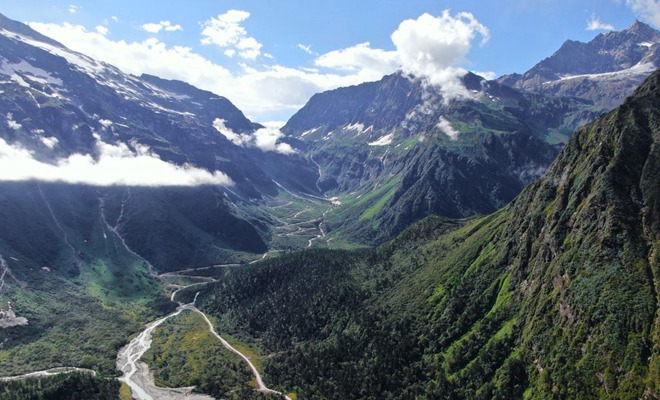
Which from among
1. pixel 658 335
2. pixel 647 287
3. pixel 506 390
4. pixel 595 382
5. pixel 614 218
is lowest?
pixel 506 390

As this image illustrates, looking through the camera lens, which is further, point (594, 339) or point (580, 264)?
point (580, 264)

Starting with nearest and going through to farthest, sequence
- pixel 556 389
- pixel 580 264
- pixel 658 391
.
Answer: pixel 658 391 → pixel 556 389 → pixel 580 264

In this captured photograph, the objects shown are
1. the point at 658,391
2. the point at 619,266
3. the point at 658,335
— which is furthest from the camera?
the point at 619,266

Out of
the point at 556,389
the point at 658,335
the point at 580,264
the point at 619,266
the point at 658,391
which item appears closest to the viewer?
the point at 658,391

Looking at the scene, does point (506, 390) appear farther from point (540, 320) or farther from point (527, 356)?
point (540, 320)

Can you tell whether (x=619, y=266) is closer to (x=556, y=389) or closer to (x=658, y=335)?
(x=658, y=335)

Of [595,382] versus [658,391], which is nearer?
[658,391]

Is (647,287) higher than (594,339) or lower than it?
higher

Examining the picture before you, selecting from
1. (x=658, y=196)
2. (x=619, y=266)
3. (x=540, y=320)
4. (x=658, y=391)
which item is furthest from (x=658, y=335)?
(x=658, y=196)

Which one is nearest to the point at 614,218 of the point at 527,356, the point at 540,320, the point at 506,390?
the point at 540,320
